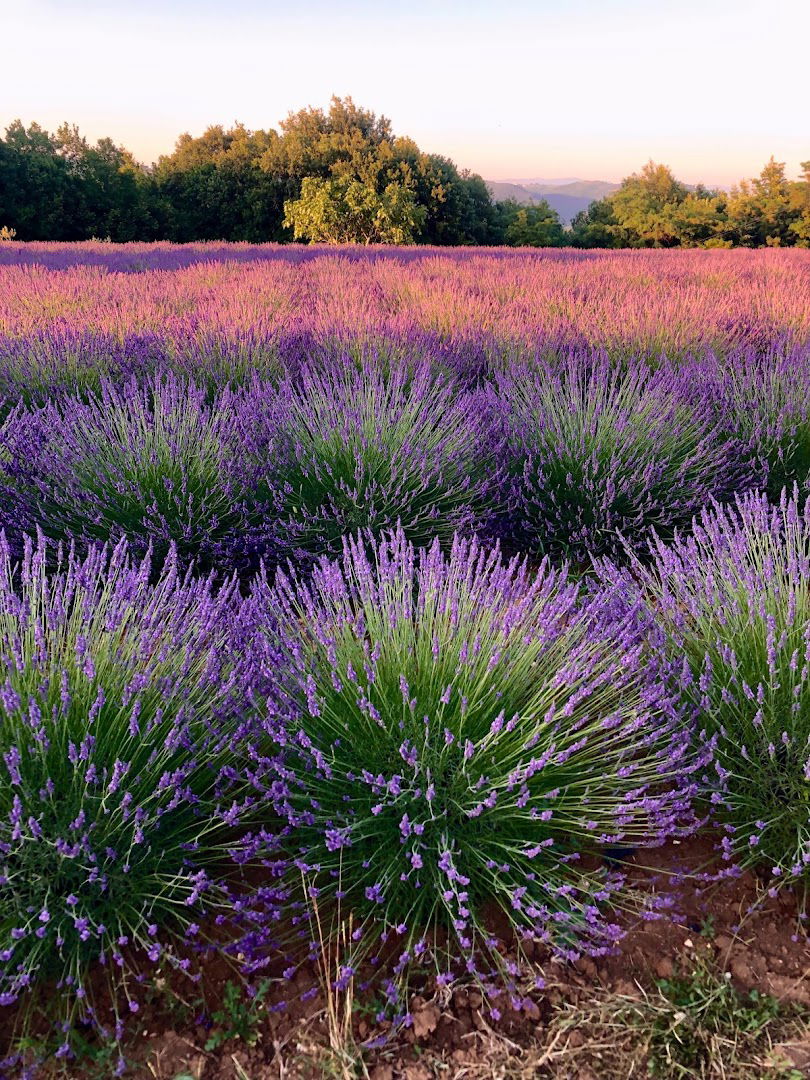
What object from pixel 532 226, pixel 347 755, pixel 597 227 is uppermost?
pixel 597 227

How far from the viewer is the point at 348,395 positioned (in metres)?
3.46

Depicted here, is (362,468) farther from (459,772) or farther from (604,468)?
(459,772)

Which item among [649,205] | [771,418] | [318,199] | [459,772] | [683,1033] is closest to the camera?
[683,1033]

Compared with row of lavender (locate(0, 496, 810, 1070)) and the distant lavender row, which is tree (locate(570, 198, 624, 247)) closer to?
the distant lavender row

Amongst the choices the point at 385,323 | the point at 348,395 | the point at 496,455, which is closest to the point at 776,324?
the point at 385,323

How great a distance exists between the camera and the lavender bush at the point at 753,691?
1555 millimetres

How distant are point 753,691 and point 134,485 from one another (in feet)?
8.05

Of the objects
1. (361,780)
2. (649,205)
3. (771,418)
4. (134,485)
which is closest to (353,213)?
(649,205)

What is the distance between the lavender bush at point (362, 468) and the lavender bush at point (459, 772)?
1.16 metres

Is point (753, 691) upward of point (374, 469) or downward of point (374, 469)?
downward

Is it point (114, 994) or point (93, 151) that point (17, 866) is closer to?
point (114, 994)

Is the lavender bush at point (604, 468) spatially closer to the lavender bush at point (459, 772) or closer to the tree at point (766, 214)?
the lavender bush at point (459, 772)

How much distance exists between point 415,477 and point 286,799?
1.79m

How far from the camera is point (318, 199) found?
81.8 feet
